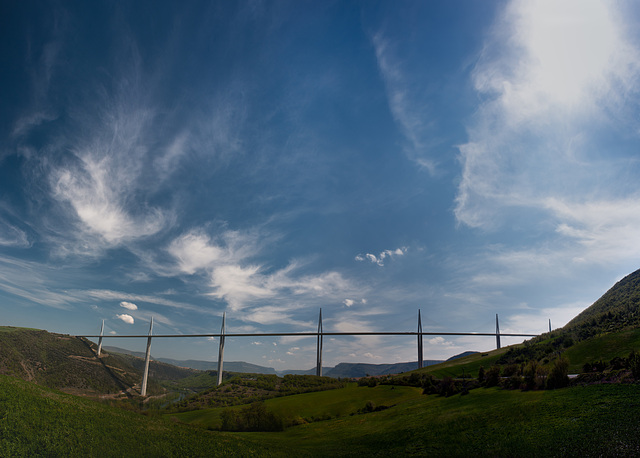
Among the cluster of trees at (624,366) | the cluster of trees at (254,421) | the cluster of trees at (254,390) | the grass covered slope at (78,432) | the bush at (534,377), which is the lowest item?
the cluster of trees at (254,390)

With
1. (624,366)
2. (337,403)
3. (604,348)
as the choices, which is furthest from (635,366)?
(337,403)

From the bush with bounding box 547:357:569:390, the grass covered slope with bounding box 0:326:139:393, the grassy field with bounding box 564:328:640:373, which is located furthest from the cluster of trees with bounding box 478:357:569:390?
the grass covered slope with bounding box 0:326:139:393

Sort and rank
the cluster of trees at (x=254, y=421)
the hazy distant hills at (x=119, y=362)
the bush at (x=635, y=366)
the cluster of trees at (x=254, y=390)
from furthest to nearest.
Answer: the cluster of trees at (x=254, y=390) < the cluster of trees at (x=254, y=421) < the hazy distant hills at (x=119, y=362) < the bush at (x=635, y=366)

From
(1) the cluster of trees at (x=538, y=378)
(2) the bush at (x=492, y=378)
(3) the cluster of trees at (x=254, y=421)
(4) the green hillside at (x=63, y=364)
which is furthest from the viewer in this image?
(4) the green hillside at (x=63, y=364)

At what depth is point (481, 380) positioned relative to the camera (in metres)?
28.8

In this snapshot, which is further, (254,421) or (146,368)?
(146,368)

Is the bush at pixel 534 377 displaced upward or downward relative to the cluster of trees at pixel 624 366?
downward

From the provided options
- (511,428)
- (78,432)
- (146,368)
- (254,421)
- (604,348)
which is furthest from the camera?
(146,368)

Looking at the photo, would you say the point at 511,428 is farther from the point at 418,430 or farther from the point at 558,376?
the point at 558,376

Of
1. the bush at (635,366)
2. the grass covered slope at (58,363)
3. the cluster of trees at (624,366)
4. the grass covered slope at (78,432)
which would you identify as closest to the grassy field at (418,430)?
the grass covered slope at (78,432)

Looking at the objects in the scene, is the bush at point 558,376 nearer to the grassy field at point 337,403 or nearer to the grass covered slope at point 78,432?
the grass covered slope at point 78,432

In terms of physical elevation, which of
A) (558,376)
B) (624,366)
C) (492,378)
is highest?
(624,366)

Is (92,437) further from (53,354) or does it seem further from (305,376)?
(53,354)

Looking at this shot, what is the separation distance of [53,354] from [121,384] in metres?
26.5
